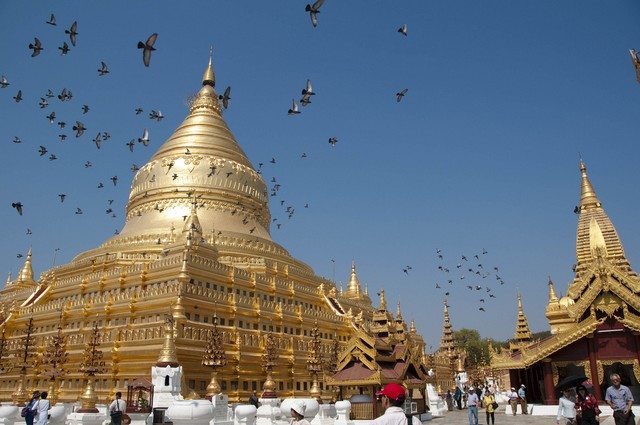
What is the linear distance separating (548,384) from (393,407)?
79.0ft

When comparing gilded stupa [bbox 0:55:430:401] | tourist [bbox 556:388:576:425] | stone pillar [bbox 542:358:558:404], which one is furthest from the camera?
gilded stupa [bbox 0:55:430:401]

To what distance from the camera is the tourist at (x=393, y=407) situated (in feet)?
18.4

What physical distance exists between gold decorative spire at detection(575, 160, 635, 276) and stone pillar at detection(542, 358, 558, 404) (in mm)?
15806

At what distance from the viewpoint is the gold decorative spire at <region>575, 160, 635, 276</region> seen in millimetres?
39594

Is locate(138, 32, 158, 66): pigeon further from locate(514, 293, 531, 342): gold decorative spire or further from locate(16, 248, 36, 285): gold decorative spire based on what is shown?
locate(16, 248, 36, 285): gold decorative spire

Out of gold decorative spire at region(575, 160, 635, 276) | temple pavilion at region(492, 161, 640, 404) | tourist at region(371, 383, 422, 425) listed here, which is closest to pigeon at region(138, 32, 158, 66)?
tourist at region(371, 383, 422, 425)

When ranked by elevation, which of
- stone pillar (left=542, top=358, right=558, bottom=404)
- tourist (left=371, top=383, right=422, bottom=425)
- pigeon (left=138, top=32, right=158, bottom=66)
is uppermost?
pigeon (left=138, top=32, right=158, bottom=66)

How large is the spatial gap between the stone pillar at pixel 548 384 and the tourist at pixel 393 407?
23.4 metres

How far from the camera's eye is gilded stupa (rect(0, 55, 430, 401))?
94.0 feet

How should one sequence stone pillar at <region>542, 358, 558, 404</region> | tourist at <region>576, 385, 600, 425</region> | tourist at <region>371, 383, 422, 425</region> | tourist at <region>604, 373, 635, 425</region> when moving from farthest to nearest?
stone pillar at <region>542, 358, 558, 404</region> → tourist at <region>576, 385, 600, 425</region> → tourist at <region>604, 373, 635, 425</region> → tourist at <region>371, 383, 422, 425</region>

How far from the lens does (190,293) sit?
29.8m

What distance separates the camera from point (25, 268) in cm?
5362

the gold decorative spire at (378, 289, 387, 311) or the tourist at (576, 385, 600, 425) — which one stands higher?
the gold decorative spire at (378, 289, 387, 311)

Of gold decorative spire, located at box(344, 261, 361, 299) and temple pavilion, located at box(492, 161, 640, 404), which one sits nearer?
temple pavilion, located at box(492, 161, 640, 404)
